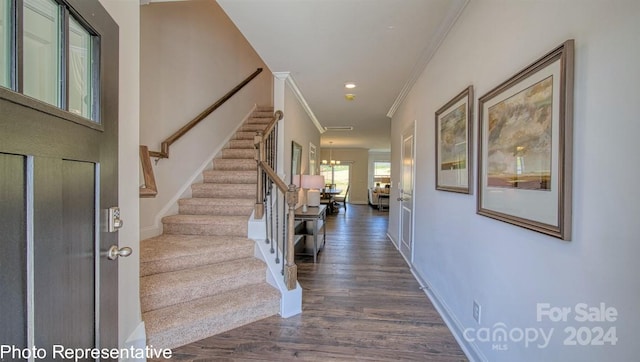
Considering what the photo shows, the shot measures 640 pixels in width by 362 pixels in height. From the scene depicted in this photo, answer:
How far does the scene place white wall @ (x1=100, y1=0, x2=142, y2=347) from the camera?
1.44 meters

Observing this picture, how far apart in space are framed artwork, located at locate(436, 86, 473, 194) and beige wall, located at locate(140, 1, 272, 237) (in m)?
2.91

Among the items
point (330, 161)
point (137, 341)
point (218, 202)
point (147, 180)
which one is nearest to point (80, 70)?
point (147, 180)

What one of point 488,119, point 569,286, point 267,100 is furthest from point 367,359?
point 267,100

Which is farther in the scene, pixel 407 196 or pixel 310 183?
pixel 310 183

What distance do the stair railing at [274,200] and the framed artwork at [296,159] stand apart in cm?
70

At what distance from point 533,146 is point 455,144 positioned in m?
0.97

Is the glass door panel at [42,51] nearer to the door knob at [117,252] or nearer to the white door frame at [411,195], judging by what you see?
the door knob at [117,252]

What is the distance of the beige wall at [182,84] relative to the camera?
2.94 meters

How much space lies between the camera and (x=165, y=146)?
10.2 feet

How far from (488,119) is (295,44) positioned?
6.21 ft

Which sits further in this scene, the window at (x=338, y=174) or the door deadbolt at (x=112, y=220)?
the window at (x=338, y=174)

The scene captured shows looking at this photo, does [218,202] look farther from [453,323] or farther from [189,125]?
[453,323]

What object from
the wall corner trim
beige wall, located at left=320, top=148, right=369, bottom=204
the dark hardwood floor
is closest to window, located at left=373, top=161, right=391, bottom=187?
beige wall, located at left=320, top=148, right=369, bottom=204

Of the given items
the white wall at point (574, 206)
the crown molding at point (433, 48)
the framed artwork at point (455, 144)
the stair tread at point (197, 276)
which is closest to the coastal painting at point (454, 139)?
the framed artwork at point (455, 144)
